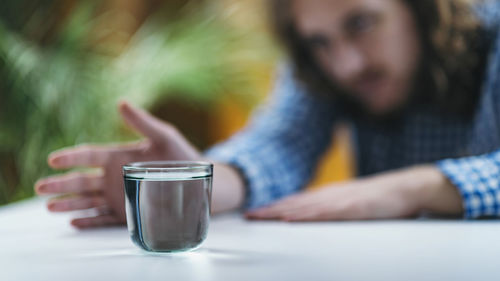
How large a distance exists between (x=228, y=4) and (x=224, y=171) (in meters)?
1.68

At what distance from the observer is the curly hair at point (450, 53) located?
113cm

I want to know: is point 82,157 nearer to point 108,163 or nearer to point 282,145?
point 108,163

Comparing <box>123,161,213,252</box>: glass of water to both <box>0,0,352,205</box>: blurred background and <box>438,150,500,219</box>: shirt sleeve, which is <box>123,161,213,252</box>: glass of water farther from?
<box>0,0,352,205</box>: blurred background

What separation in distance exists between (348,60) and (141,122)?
629 mm

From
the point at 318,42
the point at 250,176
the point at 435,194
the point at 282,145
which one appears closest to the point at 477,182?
the point at 435,194

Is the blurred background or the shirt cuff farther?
the blurred background

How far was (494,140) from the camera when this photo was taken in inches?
38.1

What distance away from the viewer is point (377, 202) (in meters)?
0.74

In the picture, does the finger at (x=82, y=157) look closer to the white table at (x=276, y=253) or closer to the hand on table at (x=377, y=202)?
the white table at (x=276, y=253)

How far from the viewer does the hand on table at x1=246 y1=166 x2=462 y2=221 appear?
2.37 ft

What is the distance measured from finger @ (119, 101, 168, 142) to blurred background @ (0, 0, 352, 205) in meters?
0.80

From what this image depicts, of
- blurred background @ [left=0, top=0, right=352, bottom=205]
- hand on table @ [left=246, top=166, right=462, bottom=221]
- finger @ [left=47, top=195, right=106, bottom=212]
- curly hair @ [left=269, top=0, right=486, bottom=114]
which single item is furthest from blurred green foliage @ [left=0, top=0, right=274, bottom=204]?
hand on table @ [left=246, top=166, right=462, bottom=221]

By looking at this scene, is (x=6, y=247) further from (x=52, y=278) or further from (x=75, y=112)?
(x=75, y=112)

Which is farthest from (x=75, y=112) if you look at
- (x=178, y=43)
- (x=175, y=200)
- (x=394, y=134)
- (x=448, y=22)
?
(x=175, y=200)
